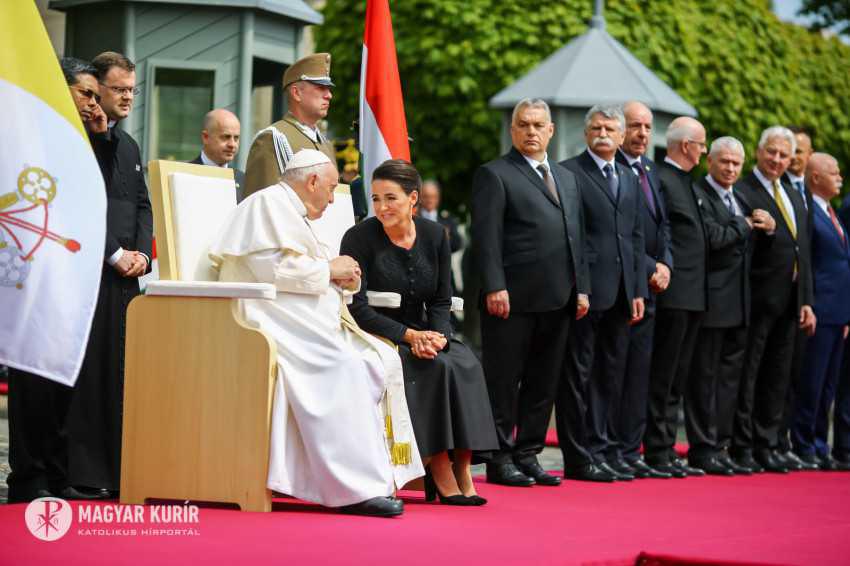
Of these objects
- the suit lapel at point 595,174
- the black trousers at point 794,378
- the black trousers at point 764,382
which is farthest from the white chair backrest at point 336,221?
the black trousers at point 794,378

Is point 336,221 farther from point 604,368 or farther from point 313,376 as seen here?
point 604,368

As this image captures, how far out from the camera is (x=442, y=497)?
7625 millimetres

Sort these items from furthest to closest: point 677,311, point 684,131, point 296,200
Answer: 1. point 684,131
2. point 677,311
3. point 296,200

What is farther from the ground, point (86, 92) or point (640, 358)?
point (86, 92)

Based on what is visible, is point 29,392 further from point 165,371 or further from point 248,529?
point 248,529

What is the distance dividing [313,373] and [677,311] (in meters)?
3.53

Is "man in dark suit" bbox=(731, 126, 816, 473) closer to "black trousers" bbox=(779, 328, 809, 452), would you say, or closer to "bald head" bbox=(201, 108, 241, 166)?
"black trousers" bbox=(779, 328, 809, 452)

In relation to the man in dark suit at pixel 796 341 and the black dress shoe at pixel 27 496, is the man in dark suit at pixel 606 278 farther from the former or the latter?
the black dress shoe at pixel 27 496

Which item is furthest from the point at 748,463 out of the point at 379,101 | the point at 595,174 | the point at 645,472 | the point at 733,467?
the point at 379,101

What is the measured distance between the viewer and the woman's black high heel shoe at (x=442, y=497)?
756cm

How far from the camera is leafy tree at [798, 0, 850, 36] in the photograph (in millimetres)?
24078

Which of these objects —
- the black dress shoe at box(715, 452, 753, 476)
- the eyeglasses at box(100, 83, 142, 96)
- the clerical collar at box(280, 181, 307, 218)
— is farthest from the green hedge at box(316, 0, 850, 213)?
the clerical collar at box(280, 181, 307, 218)

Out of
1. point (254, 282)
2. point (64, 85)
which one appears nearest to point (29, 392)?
point (254, 282)

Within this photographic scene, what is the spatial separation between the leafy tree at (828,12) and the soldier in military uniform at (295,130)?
17.1 metres
